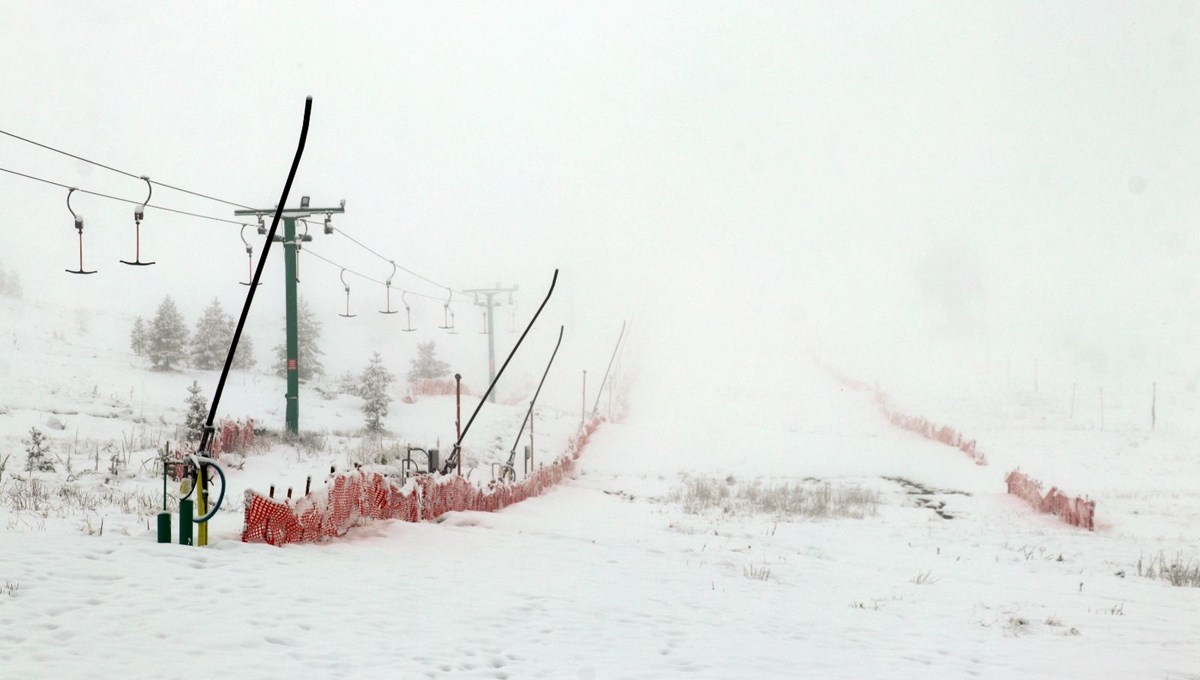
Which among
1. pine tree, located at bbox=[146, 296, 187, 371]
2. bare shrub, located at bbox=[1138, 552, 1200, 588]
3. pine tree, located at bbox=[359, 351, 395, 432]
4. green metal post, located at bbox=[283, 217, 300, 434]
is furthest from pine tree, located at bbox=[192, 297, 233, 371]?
bare shrub, located at bbox=[1138, 552, 1200, 588]

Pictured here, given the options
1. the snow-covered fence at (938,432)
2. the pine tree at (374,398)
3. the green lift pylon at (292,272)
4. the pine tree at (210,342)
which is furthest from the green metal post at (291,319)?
the snow-covered fence at (938,432)

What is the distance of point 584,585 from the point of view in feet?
34.1

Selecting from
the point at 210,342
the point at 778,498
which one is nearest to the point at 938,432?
the point at 778,498

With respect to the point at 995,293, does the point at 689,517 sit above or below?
below

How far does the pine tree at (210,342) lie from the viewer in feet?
143

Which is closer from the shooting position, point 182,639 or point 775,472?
point 182,639

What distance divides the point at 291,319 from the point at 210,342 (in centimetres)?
2182

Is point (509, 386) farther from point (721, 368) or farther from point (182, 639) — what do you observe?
point (182, 639)

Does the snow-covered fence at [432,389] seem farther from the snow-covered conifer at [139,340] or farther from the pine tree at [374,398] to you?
the snow-covered conifer at [139,340]

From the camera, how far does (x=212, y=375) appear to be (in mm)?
39625

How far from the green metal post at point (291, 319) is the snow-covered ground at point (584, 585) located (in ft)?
4.66

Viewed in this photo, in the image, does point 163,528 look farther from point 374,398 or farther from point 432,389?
point 432,389

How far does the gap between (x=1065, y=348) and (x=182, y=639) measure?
4196 inches

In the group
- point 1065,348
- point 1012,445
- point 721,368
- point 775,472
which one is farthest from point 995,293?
point 775,472
